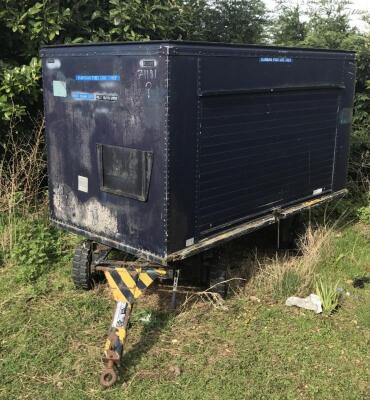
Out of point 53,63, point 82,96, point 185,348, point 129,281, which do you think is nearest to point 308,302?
Answer: point 185,348

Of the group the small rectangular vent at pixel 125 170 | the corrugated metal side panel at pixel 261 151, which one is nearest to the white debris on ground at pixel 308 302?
the corrugated metal side panel at pixel 261 151

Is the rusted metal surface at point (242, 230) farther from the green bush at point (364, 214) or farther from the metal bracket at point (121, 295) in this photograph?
the green bush at point (364, 214)

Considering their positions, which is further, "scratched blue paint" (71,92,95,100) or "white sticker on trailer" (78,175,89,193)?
"white sticker on trailer" (78,175,89,193)

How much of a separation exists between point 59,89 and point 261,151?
1.91 meters

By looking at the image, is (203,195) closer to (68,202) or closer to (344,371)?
(68,202)

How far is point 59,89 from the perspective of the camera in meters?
4.55

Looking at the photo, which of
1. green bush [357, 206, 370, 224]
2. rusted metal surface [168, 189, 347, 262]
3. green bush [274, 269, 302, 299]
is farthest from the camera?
green bush [357, 206, 370, 224]

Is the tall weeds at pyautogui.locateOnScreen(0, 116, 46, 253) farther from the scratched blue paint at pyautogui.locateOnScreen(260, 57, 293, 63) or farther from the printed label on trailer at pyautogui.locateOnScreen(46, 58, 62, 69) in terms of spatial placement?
the scratched blue paint at pyautogui.locateOnScreen(260, 57, 293, 63)

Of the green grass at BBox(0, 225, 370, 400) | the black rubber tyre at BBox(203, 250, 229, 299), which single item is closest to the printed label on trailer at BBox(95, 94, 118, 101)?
the black rubber tyre at BBox(203, 250, 229, 299)

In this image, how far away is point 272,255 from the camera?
6172 mm

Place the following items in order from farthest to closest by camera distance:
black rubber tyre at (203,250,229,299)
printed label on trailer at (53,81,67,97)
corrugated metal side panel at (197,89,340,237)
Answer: black rubber tyre at (203,250,229,299)
printed label on trailer at (53,81,67,97)
corrugated metal side panel at (197,89,340,237)

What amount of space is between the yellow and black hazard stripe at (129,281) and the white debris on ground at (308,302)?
1350 millimetres

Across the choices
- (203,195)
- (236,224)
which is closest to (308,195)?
(236,224)

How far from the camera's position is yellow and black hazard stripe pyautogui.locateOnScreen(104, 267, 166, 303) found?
13.4 ft
